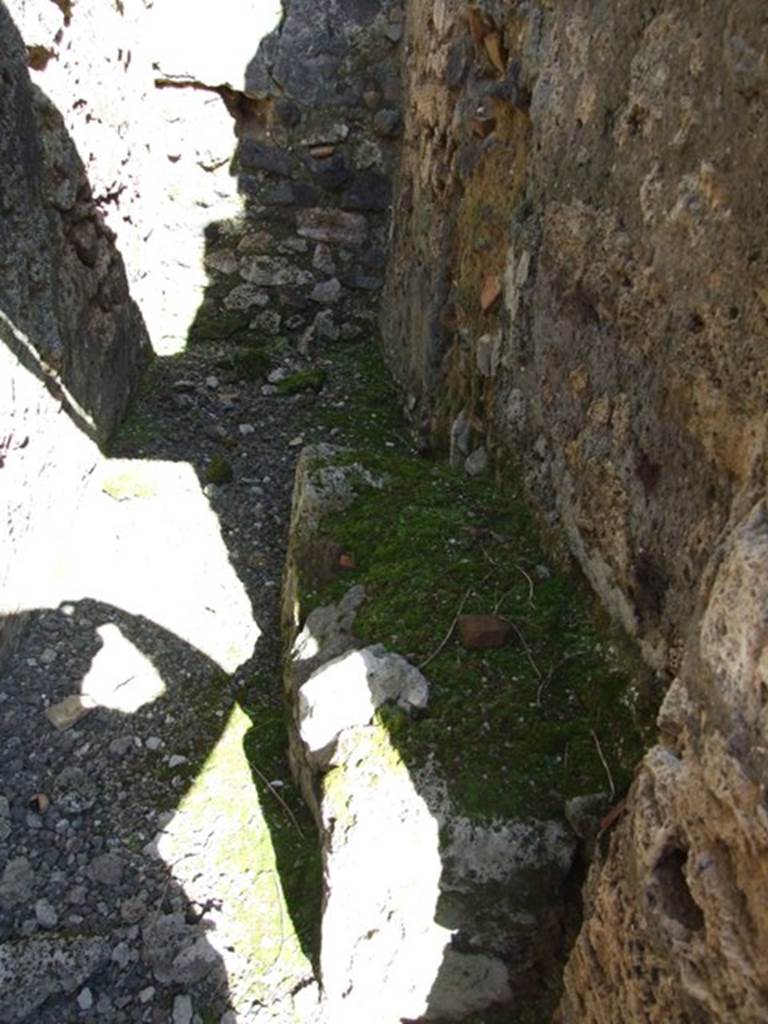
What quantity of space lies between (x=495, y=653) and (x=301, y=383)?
239 cm

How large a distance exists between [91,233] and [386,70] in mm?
1883

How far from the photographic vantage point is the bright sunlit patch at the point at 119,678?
8.63ft

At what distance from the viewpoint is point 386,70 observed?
180 inches

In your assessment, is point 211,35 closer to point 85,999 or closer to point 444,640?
point 444,640

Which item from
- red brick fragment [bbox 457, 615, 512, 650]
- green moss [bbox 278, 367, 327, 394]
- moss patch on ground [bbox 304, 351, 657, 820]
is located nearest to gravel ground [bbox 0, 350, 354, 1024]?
moss patch on ground [bbox 304, 351, 657, 820]

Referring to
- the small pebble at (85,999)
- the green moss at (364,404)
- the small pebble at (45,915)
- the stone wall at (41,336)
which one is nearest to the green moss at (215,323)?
the green moss at (364,404)

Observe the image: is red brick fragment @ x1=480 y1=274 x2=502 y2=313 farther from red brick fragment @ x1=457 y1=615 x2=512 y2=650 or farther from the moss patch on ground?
red brick fragment @ x1=457 y1=615 x2=512 y2=650

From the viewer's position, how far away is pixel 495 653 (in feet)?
7.08

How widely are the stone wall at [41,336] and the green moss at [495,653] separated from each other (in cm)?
94

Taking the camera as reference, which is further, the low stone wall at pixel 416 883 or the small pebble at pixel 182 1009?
the small pebble at pixel 182 1009

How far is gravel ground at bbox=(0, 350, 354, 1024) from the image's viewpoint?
198 cm

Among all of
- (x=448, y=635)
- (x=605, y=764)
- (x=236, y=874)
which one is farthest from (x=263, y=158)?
(x=605, y=764)

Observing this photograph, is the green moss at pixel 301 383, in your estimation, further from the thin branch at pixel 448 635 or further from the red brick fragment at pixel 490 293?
the thin branch at pixel 448 635

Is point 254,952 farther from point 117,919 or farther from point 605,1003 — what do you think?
point 605,1003
